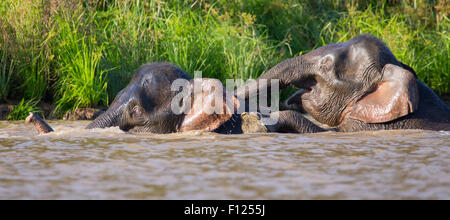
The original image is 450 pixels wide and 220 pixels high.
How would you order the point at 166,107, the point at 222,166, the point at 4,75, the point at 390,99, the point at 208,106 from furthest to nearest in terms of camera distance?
the point at 4,75 < the point at 390,99 < the point at 166,107 < the point at 208,106 < the point at 222,166

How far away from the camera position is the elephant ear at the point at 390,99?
5.39 meters

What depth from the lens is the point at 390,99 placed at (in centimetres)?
545

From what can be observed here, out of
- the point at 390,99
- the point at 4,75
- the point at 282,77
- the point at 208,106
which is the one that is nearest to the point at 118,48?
the point at 4,75

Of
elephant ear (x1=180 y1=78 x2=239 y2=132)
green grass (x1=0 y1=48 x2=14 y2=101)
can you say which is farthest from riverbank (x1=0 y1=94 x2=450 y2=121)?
elephant ear (x1=180 y1=78 x2=239 y2=132)

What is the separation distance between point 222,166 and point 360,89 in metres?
2.33

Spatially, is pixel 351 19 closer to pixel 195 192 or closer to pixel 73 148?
pixel 73 148

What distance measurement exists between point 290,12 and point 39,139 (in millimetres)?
6599

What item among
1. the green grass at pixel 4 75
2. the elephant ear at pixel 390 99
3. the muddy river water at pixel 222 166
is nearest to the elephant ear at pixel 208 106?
the muddy river water at pixel 222 166

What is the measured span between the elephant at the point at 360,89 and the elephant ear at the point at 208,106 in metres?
0.75

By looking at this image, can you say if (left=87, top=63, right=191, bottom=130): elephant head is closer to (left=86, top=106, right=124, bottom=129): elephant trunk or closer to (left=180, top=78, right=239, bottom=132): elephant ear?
(left=86, top=106, right=124, bottom=129): elephant trunk

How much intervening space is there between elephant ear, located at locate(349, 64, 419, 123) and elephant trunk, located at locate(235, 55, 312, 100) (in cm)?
57

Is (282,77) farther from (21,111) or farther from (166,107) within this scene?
(21,111)
